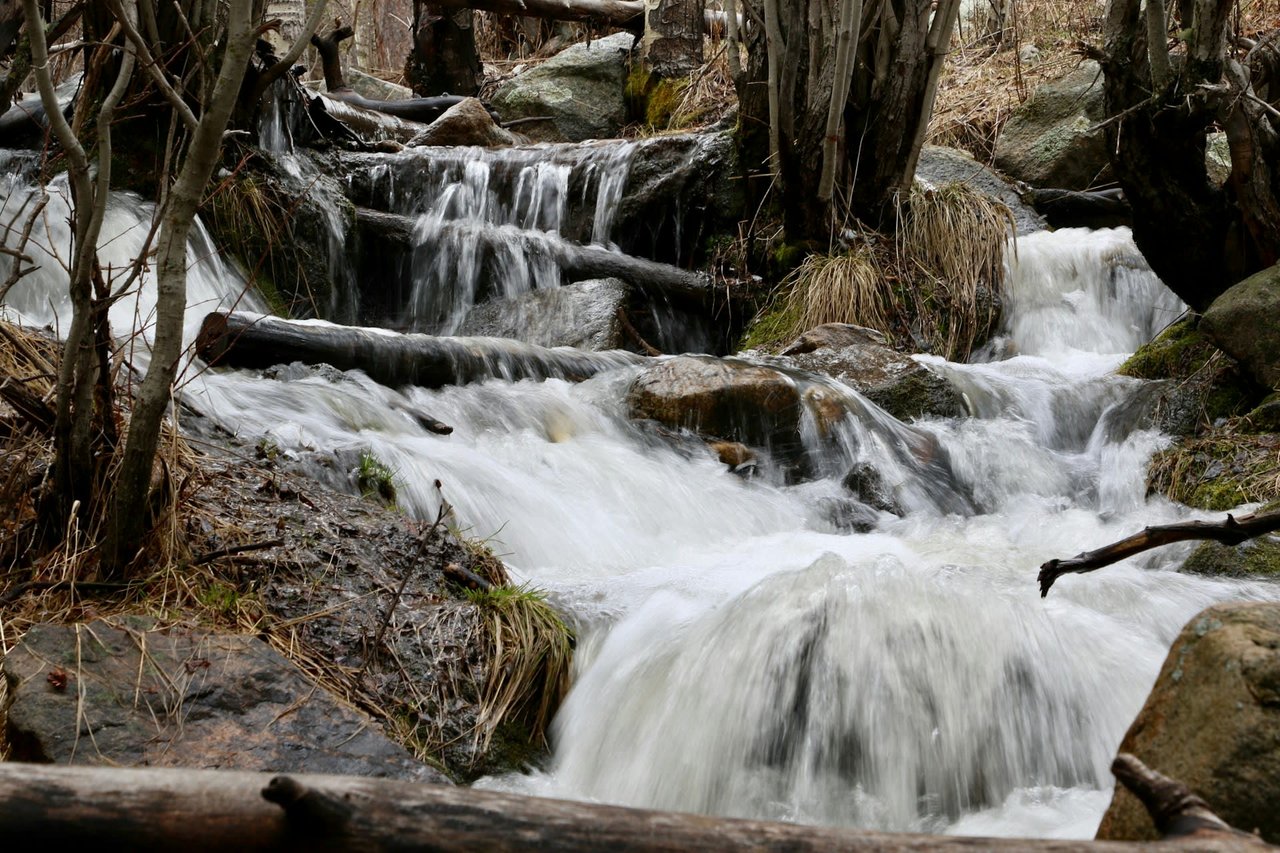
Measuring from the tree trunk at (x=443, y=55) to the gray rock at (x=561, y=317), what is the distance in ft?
19.1

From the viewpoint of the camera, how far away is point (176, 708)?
2539 millimetres

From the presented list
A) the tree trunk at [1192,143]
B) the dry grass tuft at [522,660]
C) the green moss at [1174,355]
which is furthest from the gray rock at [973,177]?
the dry grass tuft at [522,660]

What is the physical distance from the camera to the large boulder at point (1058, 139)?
10.4 m

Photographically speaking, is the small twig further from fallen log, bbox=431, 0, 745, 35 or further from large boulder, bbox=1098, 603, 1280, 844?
fallen log, bbox=431, 0, 745, 35

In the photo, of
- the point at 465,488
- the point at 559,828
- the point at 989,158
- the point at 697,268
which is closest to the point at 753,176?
the point at 697,268

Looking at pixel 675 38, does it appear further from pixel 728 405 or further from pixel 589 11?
pixel 728 405

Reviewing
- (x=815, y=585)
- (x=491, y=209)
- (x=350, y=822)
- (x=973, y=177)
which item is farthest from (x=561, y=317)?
(x=350, y=822)

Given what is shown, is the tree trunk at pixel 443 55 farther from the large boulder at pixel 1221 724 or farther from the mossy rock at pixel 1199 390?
the large boulder at pixel 1221 724

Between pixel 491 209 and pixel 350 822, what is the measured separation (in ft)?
28.2

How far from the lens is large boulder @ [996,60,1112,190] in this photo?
10352mm

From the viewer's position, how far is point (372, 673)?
10.2 feet

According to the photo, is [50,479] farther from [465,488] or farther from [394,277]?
[394,277]

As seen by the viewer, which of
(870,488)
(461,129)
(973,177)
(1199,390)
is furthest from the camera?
(461,129)

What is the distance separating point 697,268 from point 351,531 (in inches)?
228
